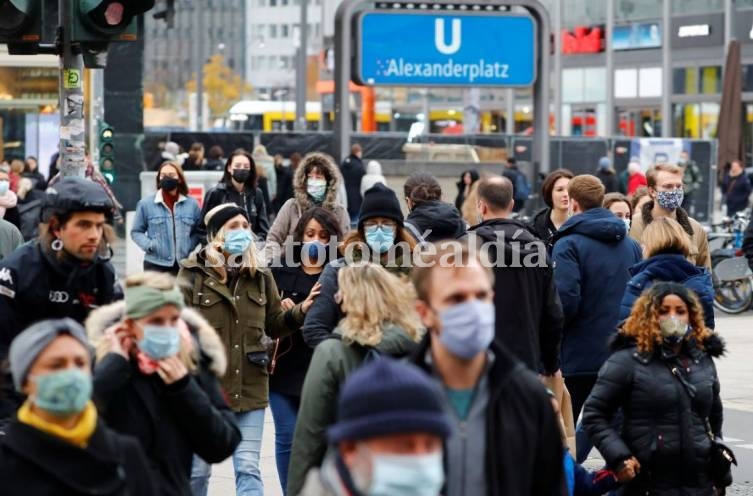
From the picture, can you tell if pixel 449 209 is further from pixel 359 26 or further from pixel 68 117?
pixel 359 26

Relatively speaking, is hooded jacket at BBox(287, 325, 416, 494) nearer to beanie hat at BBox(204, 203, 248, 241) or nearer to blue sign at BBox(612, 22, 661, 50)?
beanie hat at BBox(204, 203, 248, 241)

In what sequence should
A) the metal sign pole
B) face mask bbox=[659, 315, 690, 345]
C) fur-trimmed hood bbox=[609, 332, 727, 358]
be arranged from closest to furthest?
Answer: face mask bbox=[659, 315, 690, 345] → fur-trimmed hood bbox=[609, 332, 727, 358] → the metal sign pole

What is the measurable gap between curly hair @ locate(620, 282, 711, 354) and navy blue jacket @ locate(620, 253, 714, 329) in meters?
1.18

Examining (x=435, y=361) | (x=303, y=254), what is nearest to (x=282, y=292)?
(x=303, y=254)

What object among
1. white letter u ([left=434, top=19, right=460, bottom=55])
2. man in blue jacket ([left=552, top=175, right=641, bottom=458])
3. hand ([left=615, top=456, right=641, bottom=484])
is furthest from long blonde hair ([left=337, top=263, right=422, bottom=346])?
white letter u ([left=434, top=19, right=460, bottom=55])

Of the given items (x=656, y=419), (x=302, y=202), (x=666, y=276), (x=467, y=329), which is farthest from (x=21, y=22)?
(x=467, y=329)

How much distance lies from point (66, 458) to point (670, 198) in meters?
6.39

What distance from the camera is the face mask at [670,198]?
995cm

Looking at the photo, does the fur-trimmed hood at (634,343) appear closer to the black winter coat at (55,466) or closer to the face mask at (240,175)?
the black winter coat at (55,466)

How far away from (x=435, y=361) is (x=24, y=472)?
106cm

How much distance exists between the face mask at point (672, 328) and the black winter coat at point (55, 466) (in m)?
3.28

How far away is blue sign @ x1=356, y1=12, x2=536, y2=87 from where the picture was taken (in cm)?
1808

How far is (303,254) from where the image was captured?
8492 mm

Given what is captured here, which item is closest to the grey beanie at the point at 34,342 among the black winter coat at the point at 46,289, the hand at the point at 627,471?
the black winter coat at the point at 46,289
